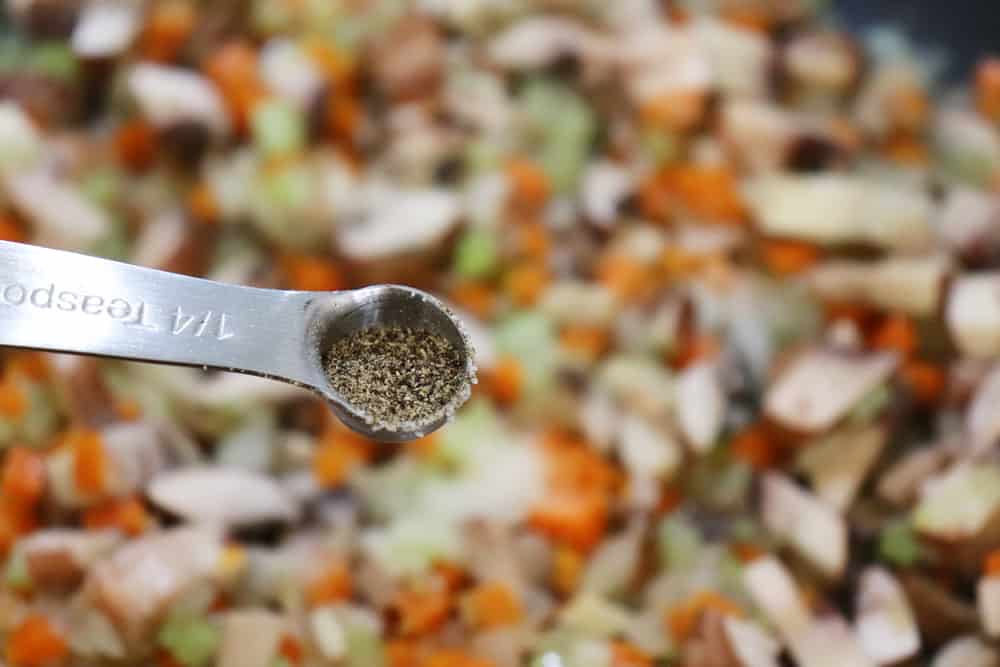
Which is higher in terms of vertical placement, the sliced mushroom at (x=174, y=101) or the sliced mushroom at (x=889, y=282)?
the sliced mushroom at (x=174, y=101)

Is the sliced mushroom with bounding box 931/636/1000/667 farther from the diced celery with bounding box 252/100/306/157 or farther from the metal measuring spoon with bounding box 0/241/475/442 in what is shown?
the diced celery with bounding box 252/100/306/157

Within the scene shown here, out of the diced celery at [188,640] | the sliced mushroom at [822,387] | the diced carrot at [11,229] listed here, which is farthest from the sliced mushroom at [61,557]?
the sliced mushroom at [822,387]

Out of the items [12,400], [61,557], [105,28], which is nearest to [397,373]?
[61,557]

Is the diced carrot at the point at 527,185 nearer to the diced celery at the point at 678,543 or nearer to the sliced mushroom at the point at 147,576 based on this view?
the diced celery at the point at 678,543

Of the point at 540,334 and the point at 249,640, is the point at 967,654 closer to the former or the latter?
the point at 540,334

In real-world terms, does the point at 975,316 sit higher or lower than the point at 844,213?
lower

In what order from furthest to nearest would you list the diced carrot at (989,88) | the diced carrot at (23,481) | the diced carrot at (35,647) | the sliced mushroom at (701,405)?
the diced carrot at (989,88) → the sliced mushroom at (701,405) → the diced carrot at (23,481) → the diced carrot at (35,647)
